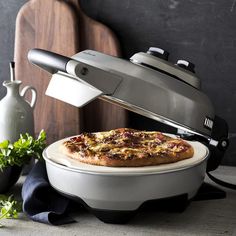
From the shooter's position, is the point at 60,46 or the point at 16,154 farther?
the point at 60,46

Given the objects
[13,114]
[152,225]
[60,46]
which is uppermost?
[60,46]

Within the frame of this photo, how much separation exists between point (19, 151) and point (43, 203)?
0.18 m

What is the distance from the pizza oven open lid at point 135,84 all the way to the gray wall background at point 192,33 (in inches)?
17.4

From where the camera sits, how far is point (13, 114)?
1.69 meters

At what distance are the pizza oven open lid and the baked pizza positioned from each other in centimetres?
8

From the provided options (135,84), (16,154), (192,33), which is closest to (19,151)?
(16,154)

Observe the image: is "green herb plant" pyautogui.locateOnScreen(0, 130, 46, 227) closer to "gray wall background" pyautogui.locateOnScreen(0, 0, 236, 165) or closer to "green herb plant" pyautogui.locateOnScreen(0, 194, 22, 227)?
"green herb plant" pyautogui.locateOnScreen(0, 194, 22, 227)

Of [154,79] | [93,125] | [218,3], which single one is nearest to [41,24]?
[93,125]

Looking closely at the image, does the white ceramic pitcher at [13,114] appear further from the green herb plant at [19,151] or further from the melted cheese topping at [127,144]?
the melted cheese topping at [127,144]

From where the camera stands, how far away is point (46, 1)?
6.22 ft

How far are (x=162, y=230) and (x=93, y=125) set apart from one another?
663 millimetres

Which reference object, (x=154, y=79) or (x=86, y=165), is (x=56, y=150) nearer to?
(x=86, y=165)

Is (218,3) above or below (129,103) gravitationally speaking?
above

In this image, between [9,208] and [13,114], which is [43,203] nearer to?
[9,208]
